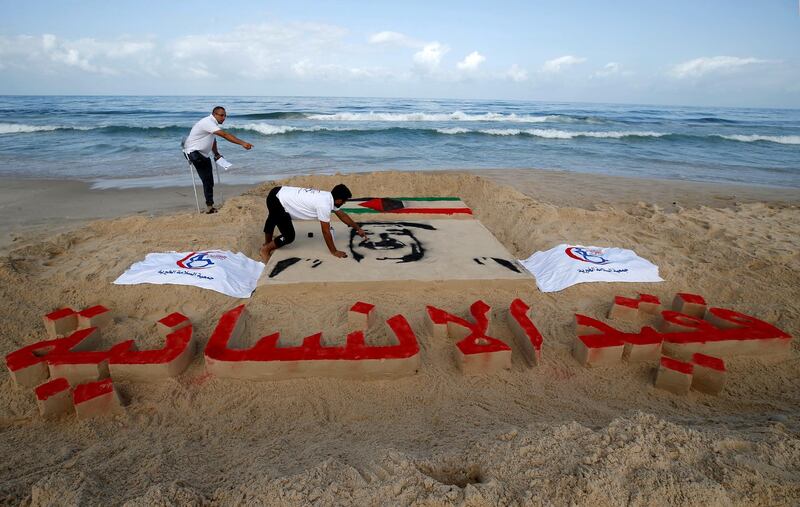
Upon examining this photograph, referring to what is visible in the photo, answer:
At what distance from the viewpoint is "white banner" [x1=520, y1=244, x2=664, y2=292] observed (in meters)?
4.50

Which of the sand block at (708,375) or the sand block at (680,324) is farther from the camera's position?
the sand block at (680,324)

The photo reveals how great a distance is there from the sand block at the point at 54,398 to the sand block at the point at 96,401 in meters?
0.05

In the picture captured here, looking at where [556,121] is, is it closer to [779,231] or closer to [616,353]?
[779,231]

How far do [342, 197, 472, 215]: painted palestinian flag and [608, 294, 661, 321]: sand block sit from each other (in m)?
3.12

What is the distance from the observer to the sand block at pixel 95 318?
3490mm

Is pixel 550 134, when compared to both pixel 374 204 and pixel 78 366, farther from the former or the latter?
pixel 78 366

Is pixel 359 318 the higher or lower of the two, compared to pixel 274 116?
lower

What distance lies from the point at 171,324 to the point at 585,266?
13.7ft

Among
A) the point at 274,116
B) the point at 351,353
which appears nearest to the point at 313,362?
the point at 351,353

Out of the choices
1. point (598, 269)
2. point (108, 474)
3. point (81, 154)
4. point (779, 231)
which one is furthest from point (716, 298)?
point (81, 154)

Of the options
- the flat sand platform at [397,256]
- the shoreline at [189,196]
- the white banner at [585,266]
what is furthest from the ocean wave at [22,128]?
the white banner at [585,266]

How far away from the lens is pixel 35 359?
2879 millimetres

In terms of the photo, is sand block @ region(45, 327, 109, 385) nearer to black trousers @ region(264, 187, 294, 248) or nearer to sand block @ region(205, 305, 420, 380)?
sand block @ region(205, 305, 420, 380)

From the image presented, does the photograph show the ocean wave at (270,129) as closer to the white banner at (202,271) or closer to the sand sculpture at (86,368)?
the white banner at (202,271)
